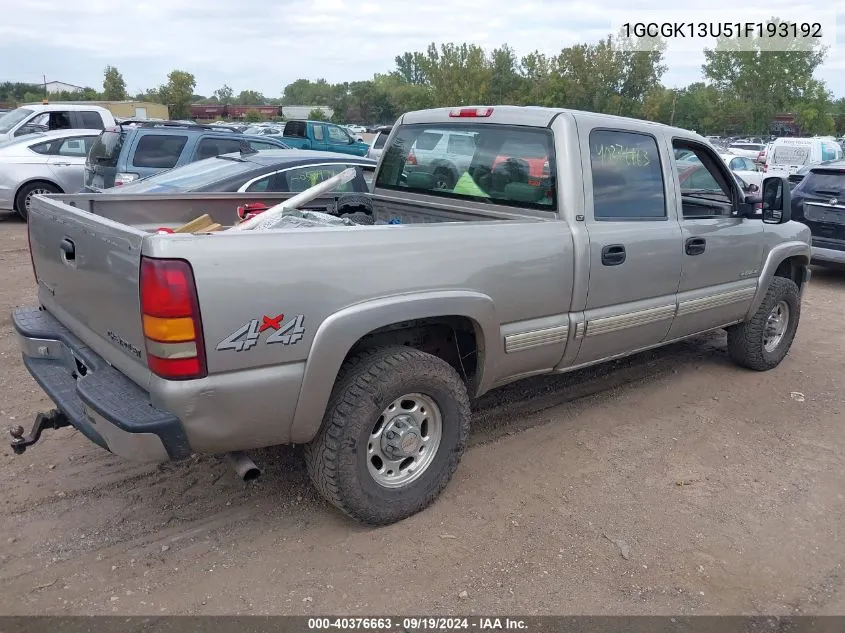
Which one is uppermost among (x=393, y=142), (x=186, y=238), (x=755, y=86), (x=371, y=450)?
(x=755, y=86)

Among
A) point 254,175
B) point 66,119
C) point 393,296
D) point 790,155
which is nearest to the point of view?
point 393,296

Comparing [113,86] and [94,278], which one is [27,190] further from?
[113,86]

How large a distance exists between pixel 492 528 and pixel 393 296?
48.2 inches

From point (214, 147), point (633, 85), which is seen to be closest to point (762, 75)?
point (633, 85)

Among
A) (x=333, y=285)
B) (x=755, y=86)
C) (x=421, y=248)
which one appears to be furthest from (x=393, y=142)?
(x=755, y=86)

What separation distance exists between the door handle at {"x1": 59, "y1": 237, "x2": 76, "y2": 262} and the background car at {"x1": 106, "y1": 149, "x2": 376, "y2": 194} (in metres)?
4.03

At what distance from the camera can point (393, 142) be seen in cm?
495

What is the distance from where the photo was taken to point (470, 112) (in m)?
4.40

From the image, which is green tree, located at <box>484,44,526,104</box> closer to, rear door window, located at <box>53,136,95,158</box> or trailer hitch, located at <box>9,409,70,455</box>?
rear door window, located at <box>53,136,95,158</box>

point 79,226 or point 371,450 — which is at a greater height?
point 79,226

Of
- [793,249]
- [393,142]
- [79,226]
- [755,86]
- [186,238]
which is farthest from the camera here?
[755,86]

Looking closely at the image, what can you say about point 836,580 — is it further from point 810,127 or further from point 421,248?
point 810,127

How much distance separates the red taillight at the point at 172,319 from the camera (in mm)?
2559

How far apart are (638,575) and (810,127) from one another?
4818cm
